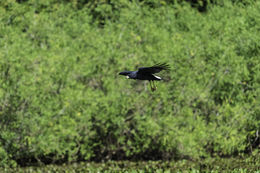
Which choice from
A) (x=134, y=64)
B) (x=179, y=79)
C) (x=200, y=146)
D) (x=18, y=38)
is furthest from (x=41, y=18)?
(x=200, y=146)

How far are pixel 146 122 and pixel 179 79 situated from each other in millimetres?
1461

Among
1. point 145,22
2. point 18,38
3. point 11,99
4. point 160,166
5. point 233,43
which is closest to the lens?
point 160,166

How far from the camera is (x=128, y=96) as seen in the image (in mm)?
11570

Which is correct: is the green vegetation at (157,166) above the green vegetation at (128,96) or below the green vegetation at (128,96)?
below

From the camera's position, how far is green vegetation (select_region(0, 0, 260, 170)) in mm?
10875

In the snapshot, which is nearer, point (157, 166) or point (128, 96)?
point (157, 166)

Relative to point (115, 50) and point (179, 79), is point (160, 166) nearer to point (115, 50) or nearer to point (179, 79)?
point (179, 79)

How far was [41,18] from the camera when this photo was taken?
1414 centimetres

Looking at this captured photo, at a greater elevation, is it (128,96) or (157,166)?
(128,96)

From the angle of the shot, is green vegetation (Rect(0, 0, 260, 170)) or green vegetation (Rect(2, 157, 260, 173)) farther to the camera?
green vegetation (Rect(0, 0, 260, 170))

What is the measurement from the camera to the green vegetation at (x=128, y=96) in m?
10.9

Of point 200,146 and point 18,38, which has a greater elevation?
point 18,38

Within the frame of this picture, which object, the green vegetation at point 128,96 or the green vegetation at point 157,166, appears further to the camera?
the green vegetation at point 128,96

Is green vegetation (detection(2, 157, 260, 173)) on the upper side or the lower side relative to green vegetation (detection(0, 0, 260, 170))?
lower
